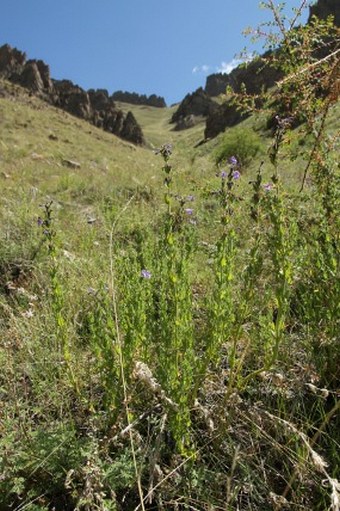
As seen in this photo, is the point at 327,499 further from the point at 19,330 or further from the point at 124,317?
the point at 19,330

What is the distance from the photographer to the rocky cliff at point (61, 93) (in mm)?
61156

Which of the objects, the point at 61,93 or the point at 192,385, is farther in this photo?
the point at 61,93

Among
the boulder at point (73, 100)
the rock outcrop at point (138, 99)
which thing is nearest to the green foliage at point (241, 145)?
the boulder at point (73, 100)

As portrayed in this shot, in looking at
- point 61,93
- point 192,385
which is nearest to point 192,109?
point 61,93

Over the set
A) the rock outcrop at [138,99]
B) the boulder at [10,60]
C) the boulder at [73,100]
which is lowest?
the boulder at [73,100]

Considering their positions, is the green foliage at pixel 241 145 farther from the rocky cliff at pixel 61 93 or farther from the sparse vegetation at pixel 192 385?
the rocky cliff at pixel 61 93

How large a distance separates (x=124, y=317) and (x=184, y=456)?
717 mm

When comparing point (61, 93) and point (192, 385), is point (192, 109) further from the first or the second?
point (192, 385)

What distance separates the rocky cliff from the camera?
201ft

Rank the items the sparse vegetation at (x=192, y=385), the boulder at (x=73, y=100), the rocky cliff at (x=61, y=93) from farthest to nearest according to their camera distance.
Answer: the boulder at (x=73, y=100) → the rocky cliff at (x=61, y=93) → the sparse vegetation at (x=192, y=385)

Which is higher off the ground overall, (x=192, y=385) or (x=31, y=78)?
(x=31, y=78)

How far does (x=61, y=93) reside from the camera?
65.5 metres

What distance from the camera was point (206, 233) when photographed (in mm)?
5320

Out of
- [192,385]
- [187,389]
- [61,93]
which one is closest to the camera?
[187,389]
